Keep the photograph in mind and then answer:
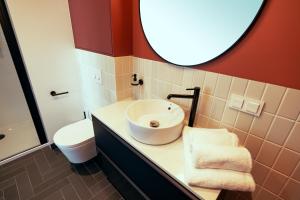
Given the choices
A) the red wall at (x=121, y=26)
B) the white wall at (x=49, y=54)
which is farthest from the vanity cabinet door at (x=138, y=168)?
the white wall at (x=49, y=54)

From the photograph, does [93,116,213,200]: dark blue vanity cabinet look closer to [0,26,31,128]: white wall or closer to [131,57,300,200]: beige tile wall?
[131,57,300,200]: beige tile wall

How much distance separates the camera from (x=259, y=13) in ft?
2.27

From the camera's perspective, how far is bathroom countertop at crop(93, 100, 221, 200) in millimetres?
685

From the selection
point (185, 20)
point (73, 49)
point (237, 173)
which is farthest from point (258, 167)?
point (73, 49)

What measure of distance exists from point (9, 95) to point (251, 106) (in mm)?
2790

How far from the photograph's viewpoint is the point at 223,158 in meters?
0.67

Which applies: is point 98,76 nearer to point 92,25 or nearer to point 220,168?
point 92,25

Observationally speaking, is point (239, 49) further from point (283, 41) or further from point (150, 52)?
point (150, 52)

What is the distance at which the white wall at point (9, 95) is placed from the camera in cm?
192

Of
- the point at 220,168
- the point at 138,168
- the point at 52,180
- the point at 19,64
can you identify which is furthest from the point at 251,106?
the point at 19,64

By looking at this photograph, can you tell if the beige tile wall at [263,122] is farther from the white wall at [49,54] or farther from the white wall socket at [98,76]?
the white wall at [49,54]

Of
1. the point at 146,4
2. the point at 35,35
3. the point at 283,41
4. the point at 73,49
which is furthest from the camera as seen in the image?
the point at 73,49

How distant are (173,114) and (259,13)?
2.44 feet

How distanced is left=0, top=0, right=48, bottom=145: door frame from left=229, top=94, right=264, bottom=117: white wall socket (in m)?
1.86
